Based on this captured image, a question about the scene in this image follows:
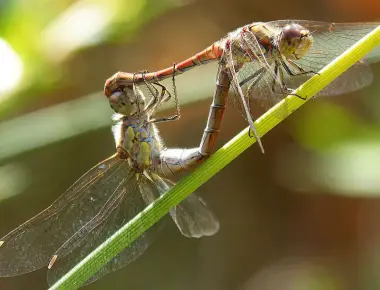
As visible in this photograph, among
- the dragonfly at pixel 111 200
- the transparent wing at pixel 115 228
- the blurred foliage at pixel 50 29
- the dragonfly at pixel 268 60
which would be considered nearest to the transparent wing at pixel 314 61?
the dragonfly at pixel 268 60

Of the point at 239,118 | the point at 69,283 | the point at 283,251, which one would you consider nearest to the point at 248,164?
the point at 239,118

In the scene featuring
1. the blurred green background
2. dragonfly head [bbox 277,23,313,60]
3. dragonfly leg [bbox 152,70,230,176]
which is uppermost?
dragonfly head [bbox 277,23,313,60]

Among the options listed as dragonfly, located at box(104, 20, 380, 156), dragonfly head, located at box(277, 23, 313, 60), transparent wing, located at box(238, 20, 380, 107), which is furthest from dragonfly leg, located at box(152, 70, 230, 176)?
dragonfly head, located at box(277, 23, 313, 60)

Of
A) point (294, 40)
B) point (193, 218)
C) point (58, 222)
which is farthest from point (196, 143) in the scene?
point (294, 40)

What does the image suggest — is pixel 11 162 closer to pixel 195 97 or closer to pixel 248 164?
pixel 195 97

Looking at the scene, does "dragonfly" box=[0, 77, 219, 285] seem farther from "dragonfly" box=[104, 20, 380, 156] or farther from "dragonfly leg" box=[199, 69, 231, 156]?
"dragonfly" box=[104, 20, 380, 156]

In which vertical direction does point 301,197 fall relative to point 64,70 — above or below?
below

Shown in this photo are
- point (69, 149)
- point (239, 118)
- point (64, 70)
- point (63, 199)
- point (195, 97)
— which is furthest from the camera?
point (239, 118)

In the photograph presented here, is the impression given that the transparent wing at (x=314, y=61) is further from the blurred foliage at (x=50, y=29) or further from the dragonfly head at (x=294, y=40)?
the blurred foliage at (x=50, y=29)
